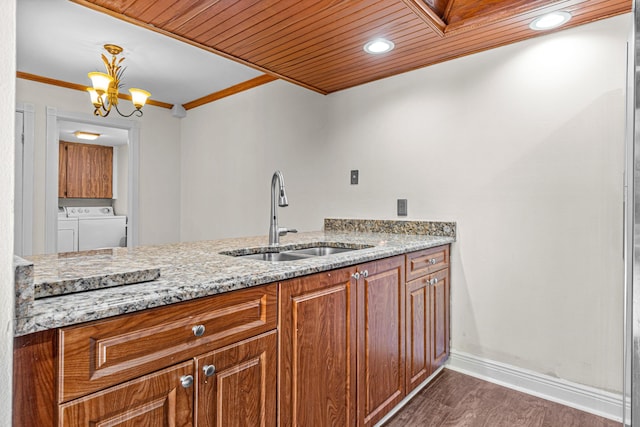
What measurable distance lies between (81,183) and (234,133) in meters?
4.64

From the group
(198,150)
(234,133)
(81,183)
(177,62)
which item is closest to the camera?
(177,62)

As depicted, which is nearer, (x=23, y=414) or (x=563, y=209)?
(x=23, y=414)

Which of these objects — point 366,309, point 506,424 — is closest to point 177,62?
point 366,309

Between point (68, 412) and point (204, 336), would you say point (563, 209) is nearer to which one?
point (204, 336)

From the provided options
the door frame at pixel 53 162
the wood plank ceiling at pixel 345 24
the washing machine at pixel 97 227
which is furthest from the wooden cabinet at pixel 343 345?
the washing machine at pixel 97 227

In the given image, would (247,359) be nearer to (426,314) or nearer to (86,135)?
(426,314)

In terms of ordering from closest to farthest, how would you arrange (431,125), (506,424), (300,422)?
(300,422) → (506,424) → (431,125)

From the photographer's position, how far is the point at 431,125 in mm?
2484

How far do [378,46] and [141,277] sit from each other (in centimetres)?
196

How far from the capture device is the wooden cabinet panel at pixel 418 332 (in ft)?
6.14

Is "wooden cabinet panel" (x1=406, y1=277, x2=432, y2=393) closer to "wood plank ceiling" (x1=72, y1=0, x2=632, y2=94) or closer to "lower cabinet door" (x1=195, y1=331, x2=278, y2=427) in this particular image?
"lower cabinet door" (x1=195, y1=331, x2=278, y2=427)

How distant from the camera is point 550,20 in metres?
1.88

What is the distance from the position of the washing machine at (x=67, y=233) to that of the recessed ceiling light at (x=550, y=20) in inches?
279

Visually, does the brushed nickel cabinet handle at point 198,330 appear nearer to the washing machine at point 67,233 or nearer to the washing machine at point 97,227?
the washing machine at point 97,227
